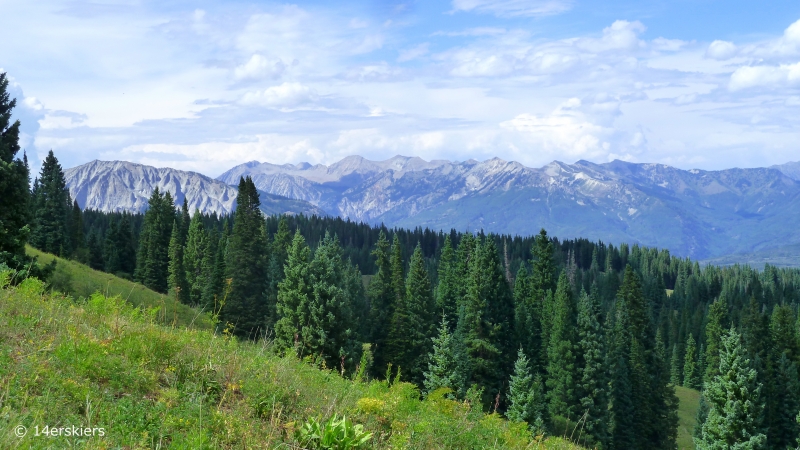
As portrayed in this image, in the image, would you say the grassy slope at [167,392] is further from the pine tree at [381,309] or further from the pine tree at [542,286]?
the pine tree at [542,286]

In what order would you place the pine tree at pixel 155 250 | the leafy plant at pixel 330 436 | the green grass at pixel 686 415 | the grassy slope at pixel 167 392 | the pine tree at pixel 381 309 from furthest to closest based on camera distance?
1. the pine tree at pixel 155 250
2. the green grass at pixel 686 415
3. the pine tree at pixel 381 309
4. the leafy plant at pixel 330 436
5. the grassy slope at pixel 167 392

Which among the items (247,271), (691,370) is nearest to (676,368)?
(691,370)

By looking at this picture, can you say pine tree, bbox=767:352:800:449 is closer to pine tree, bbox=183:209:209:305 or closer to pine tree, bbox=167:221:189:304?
pine tree, bbox=183:209:209:305

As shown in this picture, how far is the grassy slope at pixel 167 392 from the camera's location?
6312mm

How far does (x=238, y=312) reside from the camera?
56.1 meters

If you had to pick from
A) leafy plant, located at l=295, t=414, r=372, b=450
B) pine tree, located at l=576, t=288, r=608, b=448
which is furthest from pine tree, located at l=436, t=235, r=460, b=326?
leafy plant, located at l=295, t=414, r=372, b=450

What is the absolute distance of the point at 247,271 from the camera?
5872 centimetres

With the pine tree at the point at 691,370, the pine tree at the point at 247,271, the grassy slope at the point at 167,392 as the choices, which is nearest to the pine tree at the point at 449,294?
the pine tree at the point at 247,271

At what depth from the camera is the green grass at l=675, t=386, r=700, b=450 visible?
229ft

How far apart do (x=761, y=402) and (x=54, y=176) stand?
2855 inches

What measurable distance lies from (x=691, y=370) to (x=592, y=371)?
5879 cm

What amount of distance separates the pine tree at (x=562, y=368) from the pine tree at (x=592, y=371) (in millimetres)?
754

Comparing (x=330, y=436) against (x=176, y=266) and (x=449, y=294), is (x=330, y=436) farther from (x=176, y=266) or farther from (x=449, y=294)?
(x=176, y=266)

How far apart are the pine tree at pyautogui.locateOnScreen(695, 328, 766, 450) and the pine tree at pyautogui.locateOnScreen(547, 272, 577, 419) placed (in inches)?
401
